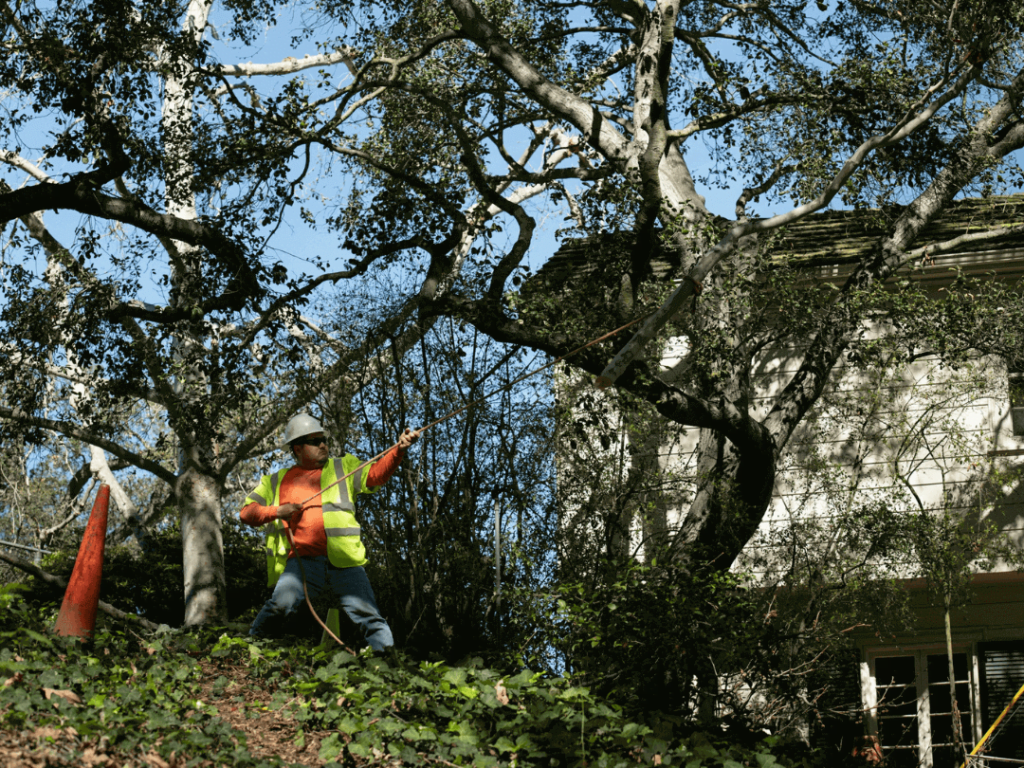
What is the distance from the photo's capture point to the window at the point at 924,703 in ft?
38.9

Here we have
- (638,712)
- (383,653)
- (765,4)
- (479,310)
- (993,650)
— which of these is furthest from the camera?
(765,4)

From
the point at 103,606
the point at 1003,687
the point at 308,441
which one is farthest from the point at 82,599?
the point at 1003,687

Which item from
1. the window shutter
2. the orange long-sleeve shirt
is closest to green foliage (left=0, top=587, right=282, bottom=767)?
the orange long-sleeve shirt

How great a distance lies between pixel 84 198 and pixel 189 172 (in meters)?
1.51

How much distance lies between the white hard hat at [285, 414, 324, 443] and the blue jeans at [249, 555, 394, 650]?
0.86 m

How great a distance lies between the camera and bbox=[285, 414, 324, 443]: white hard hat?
765 centimetres

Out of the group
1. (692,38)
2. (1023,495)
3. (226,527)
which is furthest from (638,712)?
(692,38)

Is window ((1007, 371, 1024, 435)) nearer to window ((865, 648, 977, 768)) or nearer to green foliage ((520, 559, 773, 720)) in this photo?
window ((865, 648, 977, 768))

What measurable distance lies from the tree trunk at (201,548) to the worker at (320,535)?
3.90m

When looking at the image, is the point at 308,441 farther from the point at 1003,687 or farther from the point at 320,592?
the point at 1003,687

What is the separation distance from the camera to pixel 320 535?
755 centimetres

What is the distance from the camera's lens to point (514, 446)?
9836 mm

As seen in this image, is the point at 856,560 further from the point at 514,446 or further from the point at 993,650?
the point at 514,446

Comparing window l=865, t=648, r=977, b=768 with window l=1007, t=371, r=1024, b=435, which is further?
window l=1007, t=371, r=1024, b=435
